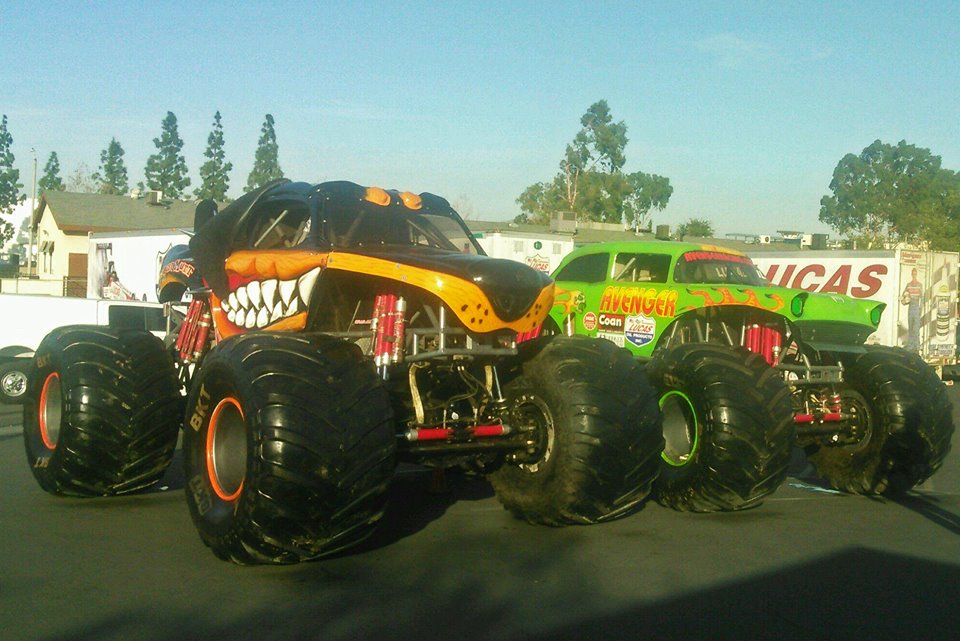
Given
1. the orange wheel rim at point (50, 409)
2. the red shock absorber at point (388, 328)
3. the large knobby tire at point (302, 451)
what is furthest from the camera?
the orange wheel rim at point (50, 409)

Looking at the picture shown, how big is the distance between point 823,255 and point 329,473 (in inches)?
797

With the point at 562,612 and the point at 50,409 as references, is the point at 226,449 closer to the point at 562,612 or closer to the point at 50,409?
the point at 562,612

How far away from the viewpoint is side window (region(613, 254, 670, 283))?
11.7 m

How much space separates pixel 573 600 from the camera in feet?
18.1

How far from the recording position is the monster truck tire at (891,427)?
898 centimetres

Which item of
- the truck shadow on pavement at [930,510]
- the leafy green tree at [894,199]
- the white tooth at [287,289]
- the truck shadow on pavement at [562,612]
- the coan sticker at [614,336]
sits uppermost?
the leafy green tree at [894,199]

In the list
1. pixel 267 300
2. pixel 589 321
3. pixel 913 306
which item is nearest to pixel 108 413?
pixel 267 300

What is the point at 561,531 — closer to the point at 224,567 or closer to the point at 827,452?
the point at 224,567

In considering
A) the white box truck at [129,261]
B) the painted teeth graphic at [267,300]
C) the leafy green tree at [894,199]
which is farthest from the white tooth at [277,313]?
the leafy green tree at [894,199]

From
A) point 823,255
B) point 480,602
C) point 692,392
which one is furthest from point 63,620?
point 823,255

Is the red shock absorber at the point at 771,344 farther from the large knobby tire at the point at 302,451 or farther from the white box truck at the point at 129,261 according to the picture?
the white box truck at the point at 129,261

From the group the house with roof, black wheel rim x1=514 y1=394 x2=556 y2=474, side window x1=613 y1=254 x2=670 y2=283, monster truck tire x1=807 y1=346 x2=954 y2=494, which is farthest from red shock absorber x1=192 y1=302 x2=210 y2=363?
the house with roof

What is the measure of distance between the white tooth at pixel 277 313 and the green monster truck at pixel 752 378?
3285 mm

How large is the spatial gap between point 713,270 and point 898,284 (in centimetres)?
1313
